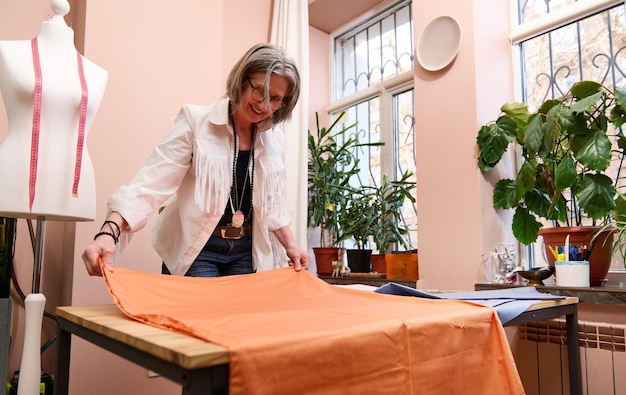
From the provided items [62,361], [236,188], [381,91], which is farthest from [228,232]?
[381,91]

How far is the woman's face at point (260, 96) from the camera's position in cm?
157

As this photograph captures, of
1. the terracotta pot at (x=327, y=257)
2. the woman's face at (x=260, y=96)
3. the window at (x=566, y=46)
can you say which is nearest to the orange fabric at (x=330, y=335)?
the woman's face at (x=260, y=96)

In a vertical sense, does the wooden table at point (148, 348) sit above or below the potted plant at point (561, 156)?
below

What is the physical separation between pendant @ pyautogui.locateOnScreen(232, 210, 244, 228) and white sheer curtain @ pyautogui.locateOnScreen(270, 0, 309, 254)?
4.65 ft

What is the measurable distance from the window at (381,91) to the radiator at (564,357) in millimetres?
1185

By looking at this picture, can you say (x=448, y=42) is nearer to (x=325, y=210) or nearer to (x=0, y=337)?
(x=325, y=210)

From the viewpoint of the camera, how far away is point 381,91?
11.9ft

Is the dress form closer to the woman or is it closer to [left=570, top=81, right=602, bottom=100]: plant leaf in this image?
the woman

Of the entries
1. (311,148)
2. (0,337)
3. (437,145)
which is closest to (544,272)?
(437,145)

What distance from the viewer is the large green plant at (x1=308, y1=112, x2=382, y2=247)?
3400 mm

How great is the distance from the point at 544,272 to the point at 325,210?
5.40 feet

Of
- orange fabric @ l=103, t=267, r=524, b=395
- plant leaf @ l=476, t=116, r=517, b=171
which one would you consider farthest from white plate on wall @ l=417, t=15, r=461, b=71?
orange fabric @ l=103, t=267, r=524, b=395

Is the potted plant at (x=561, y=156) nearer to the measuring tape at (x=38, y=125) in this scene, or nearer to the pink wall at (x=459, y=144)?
the pink wall at (x=459, y=144)

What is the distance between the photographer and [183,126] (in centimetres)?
163
